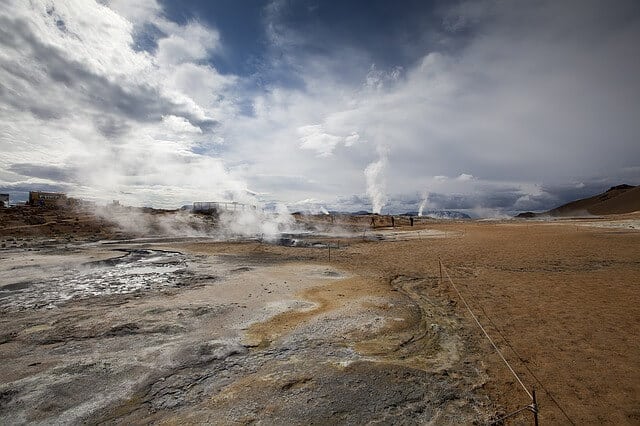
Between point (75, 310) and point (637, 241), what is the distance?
95.6 feet

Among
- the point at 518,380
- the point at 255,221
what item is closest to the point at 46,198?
the point at 255,221

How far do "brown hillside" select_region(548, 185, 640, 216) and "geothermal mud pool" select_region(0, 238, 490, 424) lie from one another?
101528 millimetres

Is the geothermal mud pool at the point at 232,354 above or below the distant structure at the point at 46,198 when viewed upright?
below

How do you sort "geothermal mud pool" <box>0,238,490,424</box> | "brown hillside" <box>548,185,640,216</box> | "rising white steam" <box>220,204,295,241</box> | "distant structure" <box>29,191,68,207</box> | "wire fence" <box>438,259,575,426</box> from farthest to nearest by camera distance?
1. "brown hillside" <box>548,185,640,216</box>
2. "distant structure" <box>29,191,68,207</box>
3. "rising white steam" <box>220,204,295,241</box>
4. "geothermal mud pool" <box>0,238,490,424</box>
5. "wire fence" <box>438,259,575,426</box>

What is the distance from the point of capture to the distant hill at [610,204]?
274ft

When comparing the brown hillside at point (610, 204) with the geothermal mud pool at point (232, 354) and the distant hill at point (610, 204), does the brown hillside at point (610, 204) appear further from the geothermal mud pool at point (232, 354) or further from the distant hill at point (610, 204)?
the geothermal mud pool at point (232, 354)

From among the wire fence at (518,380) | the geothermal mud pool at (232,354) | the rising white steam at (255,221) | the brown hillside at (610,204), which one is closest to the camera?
the wire fence at (518,380)

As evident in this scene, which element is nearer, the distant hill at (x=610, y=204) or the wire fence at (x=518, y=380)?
the wire fence at (x=518, y=380)

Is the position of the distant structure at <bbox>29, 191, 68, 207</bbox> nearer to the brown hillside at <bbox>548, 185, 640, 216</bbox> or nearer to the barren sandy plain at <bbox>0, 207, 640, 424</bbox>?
the barren sandy plain at <bbox>0, 207, 640, 424</bbox>

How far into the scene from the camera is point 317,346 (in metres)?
6.49

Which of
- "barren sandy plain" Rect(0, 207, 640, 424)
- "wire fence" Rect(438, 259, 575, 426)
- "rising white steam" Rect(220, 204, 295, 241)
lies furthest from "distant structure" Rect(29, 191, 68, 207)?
"wire fence" Rect(438, 259, 575, 426)

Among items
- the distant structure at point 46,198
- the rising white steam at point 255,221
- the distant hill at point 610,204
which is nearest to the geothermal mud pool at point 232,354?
the rising white steam at point 255,221

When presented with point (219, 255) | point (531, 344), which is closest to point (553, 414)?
point (531, 344)

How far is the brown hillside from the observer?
274ft
